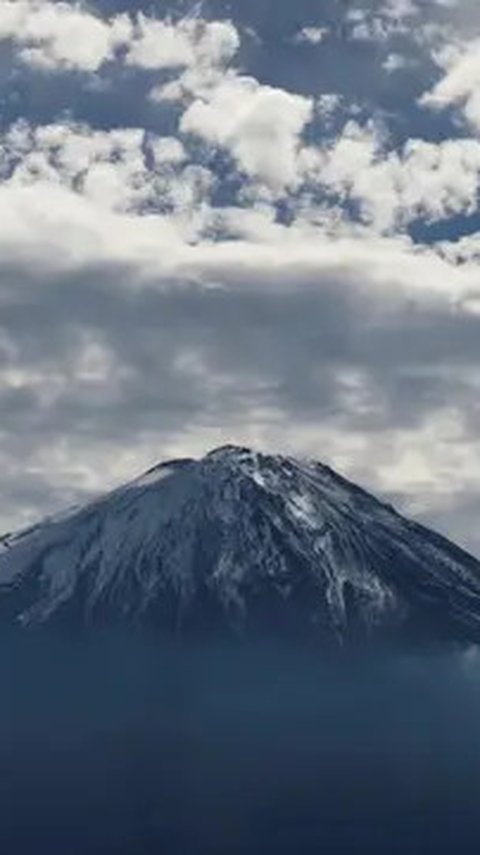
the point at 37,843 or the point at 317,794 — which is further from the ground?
the point at 317,794

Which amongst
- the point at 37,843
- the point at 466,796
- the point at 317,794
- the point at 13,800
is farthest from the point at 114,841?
→ the point at 466,796

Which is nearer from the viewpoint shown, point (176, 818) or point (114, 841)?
point (114, 841)

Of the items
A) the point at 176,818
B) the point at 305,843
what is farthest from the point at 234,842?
the point at 176,818

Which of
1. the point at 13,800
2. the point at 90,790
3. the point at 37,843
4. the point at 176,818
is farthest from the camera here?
the point at 90,790

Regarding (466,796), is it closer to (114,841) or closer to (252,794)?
(252,794)

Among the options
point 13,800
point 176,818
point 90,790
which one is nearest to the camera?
point 176,818

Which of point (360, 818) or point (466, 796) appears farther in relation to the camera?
point (466, 796)

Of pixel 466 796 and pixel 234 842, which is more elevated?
pixel 466 796

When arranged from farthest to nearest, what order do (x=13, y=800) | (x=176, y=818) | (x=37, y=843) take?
(x=13, y=800), (x=176, y=818), (x=37, y=843)

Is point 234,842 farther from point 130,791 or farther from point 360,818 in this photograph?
point 130,791
